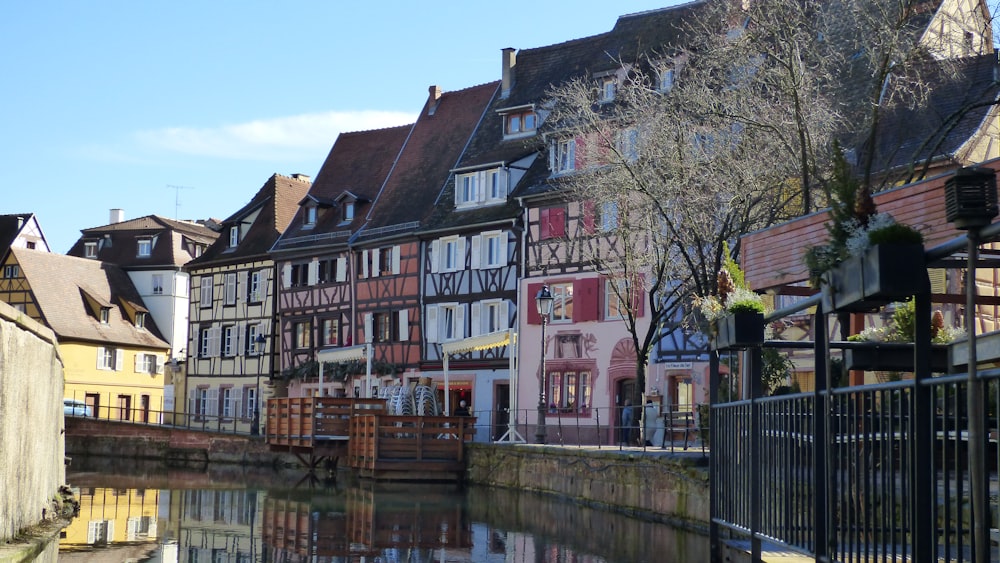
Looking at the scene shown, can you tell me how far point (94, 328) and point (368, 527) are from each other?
153 ft

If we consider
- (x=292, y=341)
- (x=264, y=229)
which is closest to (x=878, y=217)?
→ (x=292, y=341)

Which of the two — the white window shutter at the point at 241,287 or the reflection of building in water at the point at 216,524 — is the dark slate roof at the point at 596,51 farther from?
the reflection of building in water at the point at 216,524

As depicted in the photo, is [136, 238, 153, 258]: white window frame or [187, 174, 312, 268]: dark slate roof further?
[136, 238, 153, 258]: white window frame

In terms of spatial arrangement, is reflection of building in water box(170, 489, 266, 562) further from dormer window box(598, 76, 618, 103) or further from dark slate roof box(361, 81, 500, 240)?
dark slate roof box(361, 81, 500, 240)

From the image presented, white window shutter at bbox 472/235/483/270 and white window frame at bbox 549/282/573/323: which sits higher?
white window shutter at bbox 472/235/483/270

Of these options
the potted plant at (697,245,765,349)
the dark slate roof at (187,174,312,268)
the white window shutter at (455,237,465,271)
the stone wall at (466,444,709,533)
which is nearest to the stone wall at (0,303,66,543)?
the potted plant at (697,245,765,349)

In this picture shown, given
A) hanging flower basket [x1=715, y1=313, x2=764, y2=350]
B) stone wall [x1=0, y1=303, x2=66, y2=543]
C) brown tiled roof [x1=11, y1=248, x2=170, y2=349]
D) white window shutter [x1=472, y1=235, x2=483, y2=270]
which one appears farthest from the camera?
brown tiled roof [x1=11, y1=248, x2=170, y2=349]

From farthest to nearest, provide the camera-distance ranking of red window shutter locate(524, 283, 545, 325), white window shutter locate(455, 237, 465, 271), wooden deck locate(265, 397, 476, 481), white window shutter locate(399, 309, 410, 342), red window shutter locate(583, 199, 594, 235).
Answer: white window shutter locate(399, 309, 410, 342), white window shutter locate(455, 237, 465, 271), red window shutter locate(524, 283, 545, 325), red window shutter locate(583, 199, 594, 235), wooden deck locate(265, 397, 476, 481)

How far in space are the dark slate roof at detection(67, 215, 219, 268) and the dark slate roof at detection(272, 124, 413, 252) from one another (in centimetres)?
1690

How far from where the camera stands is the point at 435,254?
48.6 m

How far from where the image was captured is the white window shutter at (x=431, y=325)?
48213 mm

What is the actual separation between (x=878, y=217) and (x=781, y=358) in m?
19.1

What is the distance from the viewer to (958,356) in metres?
9.74

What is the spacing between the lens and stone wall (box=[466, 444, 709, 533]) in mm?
21406
